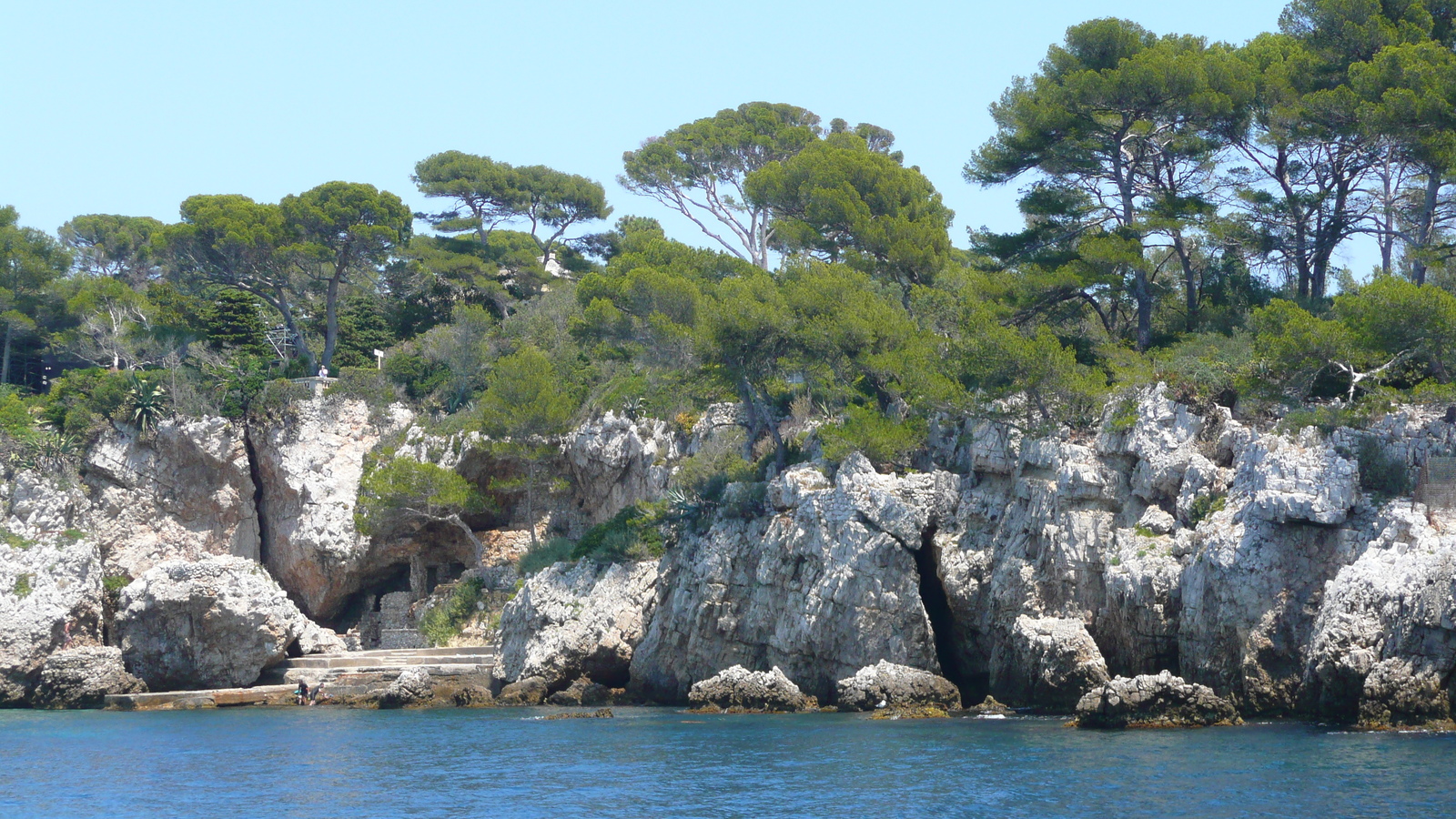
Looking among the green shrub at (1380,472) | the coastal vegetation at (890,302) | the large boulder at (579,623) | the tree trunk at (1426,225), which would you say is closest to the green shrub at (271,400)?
the coastal vegetation at (890,302)

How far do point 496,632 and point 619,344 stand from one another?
1109 cm

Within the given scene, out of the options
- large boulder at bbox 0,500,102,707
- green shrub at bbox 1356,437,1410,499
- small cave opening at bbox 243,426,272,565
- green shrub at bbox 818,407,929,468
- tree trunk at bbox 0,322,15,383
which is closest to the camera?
green shrub at bbox 1356,437,1410,499

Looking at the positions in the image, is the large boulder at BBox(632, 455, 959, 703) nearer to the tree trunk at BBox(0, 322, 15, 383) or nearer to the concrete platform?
the concrete platform

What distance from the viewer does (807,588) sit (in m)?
29.2

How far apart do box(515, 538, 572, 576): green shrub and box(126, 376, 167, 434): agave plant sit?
43.0ft

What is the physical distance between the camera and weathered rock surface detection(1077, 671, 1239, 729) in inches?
887

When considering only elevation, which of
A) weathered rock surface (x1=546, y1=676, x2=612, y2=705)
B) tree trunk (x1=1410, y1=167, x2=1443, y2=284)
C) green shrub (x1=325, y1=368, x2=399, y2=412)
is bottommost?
weathered rock surface (x1=546, y1=676, x2=612, y2=705)

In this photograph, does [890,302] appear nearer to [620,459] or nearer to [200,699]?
[620,459]

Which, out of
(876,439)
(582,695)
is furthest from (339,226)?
(876,439)

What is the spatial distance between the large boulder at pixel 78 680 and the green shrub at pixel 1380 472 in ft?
96.4

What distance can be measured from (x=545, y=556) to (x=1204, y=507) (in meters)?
18.3

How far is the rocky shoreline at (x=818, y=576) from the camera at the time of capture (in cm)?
2267

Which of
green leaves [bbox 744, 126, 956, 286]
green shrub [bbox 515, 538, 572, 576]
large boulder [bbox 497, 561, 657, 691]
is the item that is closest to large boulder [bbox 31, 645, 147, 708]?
large boulder [bbox 497, 561, 657, 691]

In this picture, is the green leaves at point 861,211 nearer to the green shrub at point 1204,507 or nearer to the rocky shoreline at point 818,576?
the rocky shoreline at point 818,576
